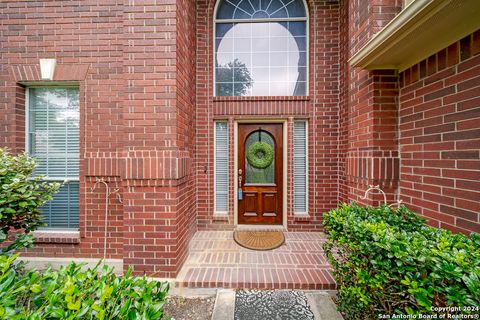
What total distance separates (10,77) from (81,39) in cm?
114

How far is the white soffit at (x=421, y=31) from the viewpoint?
1.58m

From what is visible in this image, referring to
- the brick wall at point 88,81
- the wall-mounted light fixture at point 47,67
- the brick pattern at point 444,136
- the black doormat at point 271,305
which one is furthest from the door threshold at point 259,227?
the wall-mounted light fixture at point 47,67

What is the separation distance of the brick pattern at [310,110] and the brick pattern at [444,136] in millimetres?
1576

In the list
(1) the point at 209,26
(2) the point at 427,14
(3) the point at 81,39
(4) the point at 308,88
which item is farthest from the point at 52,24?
(2) the point at 427,14

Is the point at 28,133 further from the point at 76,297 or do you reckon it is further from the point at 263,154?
the point at 263,154

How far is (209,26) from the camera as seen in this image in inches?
165

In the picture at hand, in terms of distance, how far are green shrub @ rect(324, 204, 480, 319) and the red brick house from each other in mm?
562

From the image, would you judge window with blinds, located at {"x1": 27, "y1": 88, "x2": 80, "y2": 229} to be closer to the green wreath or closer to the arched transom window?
the arched transom window

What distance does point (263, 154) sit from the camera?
4.32 meters

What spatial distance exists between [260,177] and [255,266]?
1.77 m

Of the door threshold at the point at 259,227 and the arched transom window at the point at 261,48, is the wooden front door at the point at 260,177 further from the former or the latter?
the arched transom window at the point at 261,48

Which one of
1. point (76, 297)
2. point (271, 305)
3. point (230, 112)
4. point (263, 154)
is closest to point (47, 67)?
point (230, 112)

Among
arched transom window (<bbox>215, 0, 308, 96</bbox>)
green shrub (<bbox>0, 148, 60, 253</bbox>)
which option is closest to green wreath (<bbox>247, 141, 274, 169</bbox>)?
arched transom window (<bbox>215, 0, 308, 96</bbox>)

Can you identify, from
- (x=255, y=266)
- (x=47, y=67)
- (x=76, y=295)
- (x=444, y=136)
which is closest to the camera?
(x=76, y=295)
